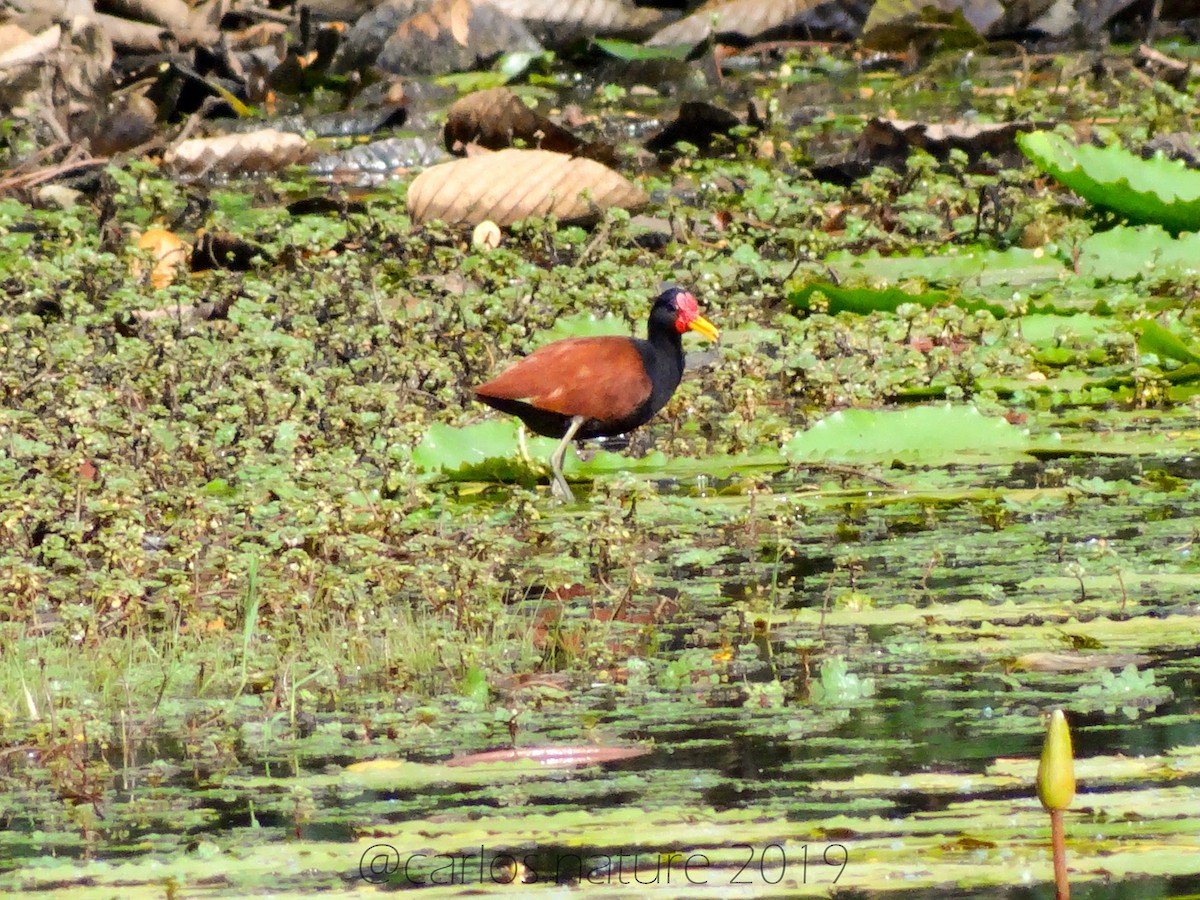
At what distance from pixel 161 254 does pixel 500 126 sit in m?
1.99

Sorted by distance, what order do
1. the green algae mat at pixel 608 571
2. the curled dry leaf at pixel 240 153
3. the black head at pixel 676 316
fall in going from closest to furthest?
the green algae mat at pixel 608 571, the black head at pixel 676 316, the curled dry leaf at pixel 240 153

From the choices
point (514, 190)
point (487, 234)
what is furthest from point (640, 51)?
point (487, 234)

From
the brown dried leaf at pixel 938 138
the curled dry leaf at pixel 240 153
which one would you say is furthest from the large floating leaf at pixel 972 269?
the curled dry leaf at pixel 240 153

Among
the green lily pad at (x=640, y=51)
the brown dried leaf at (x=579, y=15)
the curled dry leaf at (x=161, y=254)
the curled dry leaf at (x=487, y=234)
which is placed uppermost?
the curled dry leaf at (x=487, y=234)

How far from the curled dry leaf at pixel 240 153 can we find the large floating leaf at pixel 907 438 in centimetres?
563

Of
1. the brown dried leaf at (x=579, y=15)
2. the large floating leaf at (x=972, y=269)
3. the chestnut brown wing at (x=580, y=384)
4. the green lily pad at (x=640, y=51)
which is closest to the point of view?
the chestnut brown wing at (x=580, y=384)

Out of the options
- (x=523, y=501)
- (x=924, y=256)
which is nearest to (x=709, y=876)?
(x=523, y=501)

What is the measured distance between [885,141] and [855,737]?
21.1 feet

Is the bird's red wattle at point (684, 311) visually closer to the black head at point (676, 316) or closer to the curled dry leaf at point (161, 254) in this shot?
the black head at point (676, 316)

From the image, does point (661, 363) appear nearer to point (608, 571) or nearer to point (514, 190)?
point (608, 571)

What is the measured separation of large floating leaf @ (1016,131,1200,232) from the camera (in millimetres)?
6975

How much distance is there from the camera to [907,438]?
5.40 meters

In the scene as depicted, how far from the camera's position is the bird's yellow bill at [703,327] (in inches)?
243

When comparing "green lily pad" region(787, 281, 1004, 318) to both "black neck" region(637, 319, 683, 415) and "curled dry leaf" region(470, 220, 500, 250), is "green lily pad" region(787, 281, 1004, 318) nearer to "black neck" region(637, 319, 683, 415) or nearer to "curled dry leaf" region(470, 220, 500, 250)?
"black neck" region(637, 319, 683, 415)
